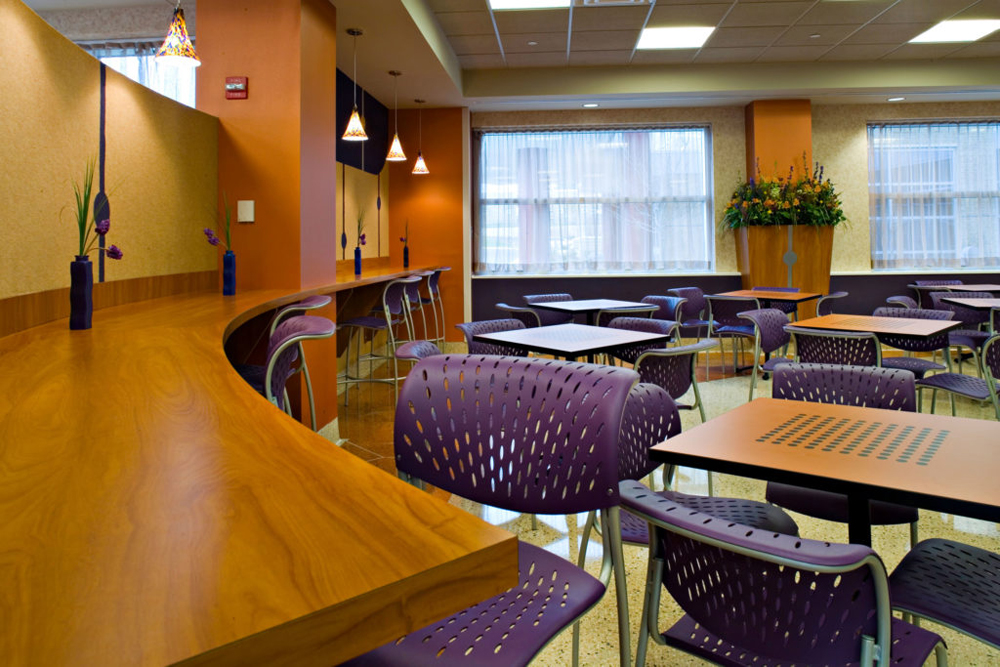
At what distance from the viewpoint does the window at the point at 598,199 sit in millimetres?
9047

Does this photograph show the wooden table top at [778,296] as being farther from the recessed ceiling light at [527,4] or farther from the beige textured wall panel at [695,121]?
the recessed ceiling light at [527,4]

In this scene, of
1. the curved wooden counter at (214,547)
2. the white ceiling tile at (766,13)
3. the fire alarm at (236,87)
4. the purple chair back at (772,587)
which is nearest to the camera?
the curved wooden counter at (214,547)

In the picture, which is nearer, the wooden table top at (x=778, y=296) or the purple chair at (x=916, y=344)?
the purple chair at (x=916, y=344)

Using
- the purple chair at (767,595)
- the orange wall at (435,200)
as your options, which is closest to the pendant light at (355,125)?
the orange wall at (435,200)

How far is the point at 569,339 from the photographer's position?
11.3ft

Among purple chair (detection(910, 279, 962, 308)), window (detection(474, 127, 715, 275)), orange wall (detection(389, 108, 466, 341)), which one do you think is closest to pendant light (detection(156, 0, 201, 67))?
orange wall (detection(389, 108, 466, 341))

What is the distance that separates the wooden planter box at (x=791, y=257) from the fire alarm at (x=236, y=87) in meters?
6.05

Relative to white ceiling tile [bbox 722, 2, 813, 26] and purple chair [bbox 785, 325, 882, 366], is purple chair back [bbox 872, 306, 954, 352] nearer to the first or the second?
purple chair [bbox 785, 325, 882, 366]

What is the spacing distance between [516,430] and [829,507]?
38.2 inches

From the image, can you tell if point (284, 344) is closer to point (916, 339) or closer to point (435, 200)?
point (916, 339)

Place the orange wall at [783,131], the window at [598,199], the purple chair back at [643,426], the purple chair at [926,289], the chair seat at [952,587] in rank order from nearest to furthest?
the chair seat at [952,587]
the purple chair back at [643,426]
the purple chair at [926,289]
the orange wall at [783,131]
the window at [598,199]

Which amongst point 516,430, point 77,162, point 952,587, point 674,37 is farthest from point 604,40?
point 952,587

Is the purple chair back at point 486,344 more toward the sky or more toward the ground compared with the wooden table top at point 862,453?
more toward the sky

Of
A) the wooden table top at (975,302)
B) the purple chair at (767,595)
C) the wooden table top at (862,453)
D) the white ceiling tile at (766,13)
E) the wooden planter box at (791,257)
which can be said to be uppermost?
the white ceiling tile at (766,13)
